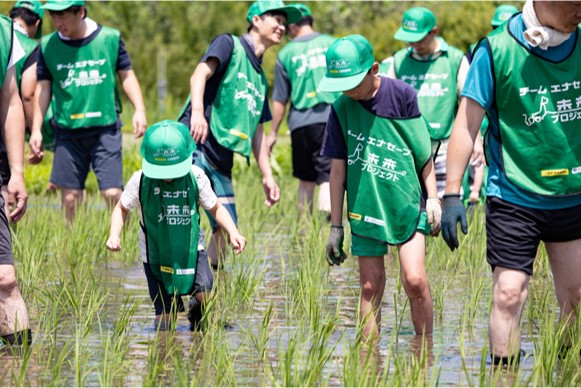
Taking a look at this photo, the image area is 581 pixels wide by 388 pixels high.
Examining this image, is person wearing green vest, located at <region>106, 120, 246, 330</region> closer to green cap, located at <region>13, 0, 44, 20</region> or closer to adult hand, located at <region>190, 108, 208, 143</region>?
adult hand, located at <region>190, 108, 208, 143</region>

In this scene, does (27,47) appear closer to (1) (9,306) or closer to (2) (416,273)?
(1) (9,306)

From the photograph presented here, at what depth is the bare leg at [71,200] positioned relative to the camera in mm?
9531

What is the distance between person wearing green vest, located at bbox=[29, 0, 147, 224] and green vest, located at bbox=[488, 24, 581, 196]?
421cm

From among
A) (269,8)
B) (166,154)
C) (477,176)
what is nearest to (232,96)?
(269,8)

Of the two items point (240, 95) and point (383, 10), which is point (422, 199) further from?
point (383, 10)

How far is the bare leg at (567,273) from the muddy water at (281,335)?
1.14ft

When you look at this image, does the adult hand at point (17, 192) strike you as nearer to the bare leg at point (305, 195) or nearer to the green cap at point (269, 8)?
the green cap at point (269, 8)

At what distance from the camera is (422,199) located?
6223 mm

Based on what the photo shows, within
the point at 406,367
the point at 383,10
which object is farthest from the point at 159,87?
the point at 406,367

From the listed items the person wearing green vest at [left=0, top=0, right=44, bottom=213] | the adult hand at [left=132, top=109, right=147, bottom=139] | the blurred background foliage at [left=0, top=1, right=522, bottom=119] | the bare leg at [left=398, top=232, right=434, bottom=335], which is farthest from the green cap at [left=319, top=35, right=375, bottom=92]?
the blurred background foliage at [left=0, top=1, right=522, bottom=119]

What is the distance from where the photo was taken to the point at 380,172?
20.1 ft

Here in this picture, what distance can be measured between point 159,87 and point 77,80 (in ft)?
37.3

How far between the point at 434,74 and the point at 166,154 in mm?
3657

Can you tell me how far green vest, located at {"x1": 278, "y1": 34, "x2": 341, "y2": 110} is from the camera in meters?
11.0
